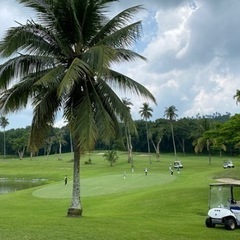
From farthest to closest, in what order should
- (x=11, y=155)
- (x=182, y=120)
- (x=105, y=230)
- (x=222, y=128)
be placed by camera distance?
(x=11, y=155) < (x=182, y=120) < (x=222, y=128) < (x=105, y=230)

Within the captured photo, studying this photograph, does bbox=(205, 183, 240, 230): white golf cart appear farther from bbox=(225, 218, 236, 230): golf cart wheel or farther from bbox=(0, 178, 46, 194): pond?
bbox=(0, 178, 46, 194): pond

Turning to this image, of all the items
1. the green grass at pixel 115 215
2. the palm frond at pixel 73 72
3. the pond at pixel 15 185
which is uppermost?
the palm frond at pixel 73 72

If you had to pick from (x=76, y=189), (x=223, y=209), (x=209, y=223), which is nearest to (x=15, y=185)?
(x=76, y=189)

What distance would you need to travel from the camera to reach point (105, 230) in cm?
1474

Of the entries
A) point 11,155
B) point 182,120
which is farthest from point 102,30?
point 11,155

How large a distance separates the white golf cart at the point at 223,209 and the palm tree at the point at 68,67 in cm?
562

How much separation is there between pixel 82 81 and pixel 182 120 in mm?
136953

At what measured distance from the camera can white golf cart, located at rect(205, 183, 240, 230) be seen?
17.0 meters

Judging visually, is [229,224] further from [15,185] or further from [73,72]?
[15,185]

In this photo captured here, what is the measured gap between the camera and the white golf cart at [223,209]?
16969 mm

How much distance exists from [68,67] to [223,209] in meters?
9.72

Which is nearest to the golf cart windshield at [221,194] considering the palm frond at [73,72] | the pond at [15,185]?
the palm frond at [73,72]

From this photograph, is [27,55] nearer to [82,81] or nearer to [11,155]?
[82,81]

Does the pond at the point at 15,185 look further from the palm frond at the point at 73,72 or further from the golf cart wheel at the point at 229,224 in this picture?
the golf cart wheel at the point at 229,224
